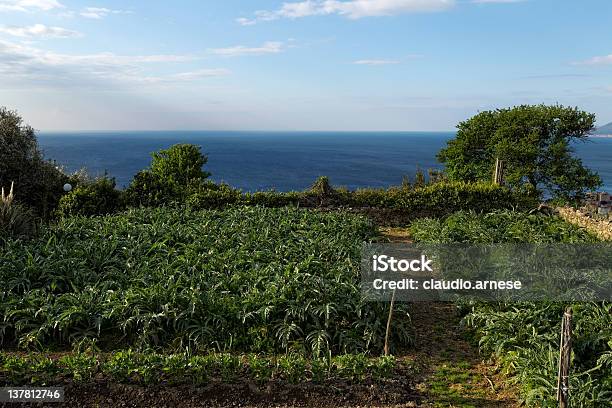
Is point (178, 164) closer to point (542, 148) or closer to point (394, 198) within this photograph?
point (394, 198)

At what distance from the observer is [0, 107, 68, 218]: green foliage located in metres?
14.9

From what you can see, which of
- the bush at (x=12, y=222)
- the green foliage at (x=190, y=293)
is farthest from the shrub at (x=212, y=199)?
the bush at (x=12, y=222)

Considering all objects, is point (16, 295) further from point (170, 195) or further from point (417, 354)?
point (170, 195)

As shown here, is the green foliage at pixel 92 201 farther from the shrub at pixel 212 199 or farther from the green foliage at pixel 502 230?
the green foliage at pixel 502 230

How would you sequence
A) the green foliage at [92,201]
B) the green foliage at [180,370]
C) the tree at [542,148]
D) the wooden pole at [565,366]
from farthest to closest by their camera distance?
1. the tree at [542,148]
2. the green foliage at [92,201]
3. the green foliage at [180,370]
4. the wooden pole at [565,366]

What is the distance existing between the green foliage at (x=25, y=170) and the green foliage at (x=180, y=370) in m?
11.0

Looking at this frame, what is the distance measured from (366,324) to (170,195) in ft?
30.8

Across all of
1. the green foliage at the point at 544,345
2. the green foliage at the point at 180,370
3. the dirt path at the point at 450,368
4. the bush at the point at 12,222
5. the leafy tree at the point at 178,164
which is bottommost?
the dirt path at the point at 450,368

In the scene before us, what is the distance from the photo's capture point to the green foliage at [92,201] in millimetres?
12742

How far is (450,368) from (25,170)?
14375 millimetres

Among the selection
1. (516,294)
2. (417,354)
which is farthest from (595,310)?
(417,354)

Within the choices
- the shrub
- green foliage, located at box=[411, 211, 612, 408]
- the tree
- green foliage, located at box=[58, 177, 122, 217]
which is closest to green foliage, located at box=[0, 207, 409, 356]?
green foliage, located at box=[411, 211, 612, 408]

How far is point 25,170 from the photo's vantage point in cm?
1531

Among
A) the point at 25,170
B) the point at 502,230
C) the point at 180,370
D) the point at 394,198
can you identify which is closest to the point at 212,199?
the point at 394,198
